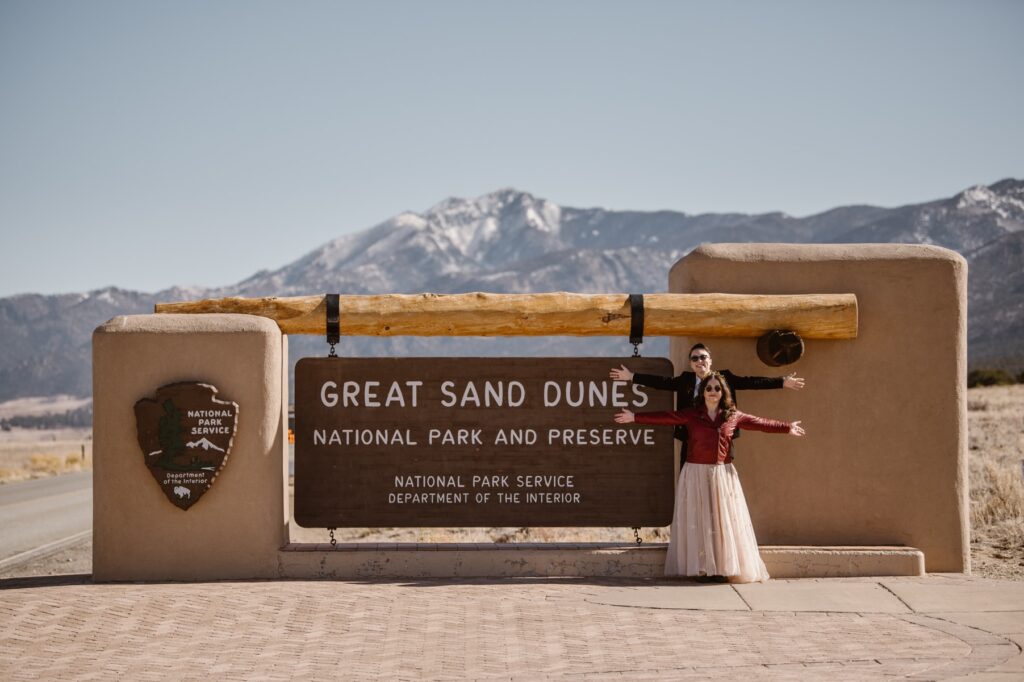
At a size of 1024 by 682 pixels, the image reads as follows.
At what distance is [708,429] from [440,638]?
10.3ft

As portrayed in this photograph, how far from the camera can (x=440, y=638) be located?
8.07 metres

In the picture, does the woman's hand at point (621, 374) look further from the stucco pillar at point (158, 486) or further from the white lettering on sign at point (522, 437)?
the stucco pillar at point (158, 486)

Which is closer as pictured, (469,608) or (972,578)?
(469,608)

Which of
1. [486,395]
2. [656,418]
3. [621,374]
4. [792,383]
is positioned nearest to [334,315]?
[486,395]

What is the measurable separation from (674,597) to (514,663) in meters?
2.34

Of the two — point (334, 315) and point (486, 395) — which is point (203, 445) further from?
point (486, 395)

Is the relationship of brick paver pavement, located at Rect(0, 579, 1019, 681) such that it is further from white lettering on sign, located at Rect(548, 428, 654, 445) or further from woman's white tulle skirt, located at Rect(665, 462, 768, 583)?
white lettering on sign, located at Rect(548, 428, 654, 445)

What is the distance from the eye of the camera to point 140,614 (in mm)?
8898

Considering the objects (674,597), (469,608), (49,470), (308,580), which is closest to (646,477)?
(674,597)

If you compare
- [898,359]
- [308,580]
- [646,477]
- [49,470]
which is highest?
[898,359]

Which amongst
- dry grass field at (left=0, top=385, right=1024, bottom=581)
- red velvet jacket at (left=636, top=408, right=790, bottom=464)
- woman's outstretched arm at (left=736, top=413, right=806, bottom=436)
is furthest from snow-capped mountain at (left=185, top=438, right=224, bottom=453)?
woman's outstretched arm at (left=736, top=413, right=806, bottom=436)

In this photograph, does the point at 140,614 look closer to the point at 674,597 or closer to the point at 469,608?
the point at 469,608

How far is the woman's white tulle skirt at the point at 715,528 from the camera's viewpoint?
9914mm

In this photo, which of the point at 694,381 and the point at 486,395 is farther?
the point at 486,395
